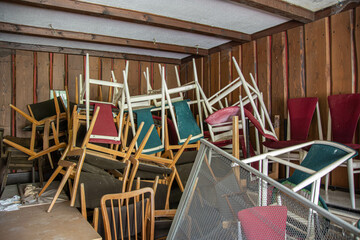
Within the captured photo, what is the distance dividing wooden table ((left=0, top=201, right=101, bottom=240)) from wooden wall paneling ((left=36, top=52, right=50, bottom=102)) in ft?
8.75

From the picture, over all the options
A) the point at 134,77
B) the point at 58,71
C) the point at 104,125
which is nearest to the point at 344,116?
the point at 104,125

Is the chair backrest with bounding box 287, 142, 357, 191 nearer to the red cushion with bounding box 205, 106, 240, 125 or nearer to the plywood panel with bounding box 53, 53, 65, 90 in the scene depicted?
the red cushion with bounding box 205, 106, 240, 125

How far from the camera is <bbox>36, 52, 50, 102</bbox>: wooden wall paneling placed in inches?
182

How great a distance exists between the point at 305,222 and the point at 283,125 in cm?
302

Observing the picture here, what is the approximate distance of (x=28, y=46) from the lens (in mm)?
4520

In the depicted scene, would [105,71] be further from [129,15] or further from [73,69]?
[129,15]

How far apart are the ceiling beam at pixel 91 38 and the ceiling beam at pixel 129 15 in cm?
98

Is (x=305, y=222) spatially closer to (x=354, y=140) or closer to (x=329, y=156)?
(x=329, y=156)

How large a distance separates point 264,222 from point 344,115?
7.73 ft

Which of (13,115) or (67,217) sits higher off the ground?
(13,115)

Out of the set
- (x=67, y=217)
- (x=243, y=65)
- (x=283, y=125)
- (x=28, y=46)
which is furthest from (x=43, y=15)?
(x=283, y=125)

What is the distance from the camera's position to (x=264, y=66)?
4012 mm

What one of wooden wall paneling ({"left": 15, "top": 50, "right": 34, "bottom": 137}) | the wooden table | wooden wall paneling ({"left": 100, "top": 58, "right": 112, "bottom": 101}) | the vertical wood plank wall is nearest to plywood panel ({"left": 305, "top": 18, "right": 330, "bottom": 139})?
the vertical wood plank wall

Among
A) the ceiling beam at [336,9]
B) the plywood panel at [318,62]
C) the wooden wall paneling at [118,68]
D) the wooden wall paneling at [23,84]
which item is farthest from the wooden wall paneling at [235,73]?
the wooden wall paneling at [23,84]
